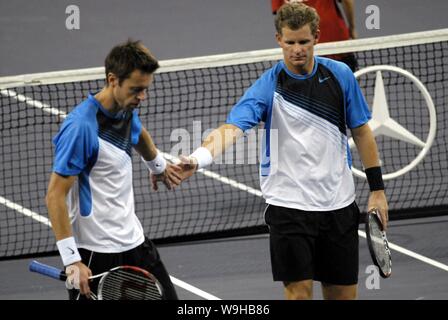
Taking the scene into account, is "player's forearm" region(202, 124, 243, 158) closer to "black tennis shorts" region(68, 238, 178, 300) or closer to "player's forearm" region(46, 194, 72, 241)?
"black tennis shorts" region(68, 238, 178, 300)

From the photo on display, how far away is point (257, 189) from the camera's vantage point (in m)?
11.2

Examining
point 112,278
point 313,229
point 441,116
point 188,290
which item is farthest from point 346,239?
point 441,116

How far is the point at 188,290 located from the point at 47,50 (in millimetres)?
7314

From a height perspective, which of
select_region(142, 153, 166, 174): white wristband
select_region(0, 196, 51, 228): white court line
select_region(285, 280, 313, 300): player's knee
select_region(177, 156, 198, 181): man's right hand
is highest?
select_region(177, 156, 198, 181): man's right hand

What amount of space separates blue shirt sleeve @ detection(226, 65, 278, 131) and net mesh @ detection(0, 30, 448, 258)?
2.97m

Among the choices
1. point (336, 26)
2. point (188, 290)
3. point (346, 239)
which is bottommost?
point (188, 290)

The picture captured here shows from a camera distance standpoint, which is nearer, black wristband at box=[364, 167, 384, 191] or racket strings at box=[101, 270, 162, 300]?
racket strings at box=[101, 270, 162, 300]

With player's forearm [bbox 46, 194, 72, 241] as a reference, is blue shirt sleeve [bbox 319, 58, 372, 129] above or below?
above

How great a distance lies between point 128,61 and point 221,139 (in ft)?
2.26

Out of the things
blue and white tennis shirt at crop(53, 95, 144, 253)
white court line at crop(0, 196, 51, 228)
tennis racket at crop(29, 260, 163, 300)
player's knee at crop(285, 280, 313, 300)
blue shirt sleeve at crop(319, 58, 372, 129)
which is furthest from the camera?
white court line at crop(0, 196, 51, 228)

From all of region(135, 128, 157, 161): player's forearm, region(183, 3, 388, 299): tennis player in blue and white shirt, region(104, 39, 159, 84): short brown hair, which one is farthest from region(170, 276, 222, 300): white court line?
region(104, 39, 159, 84): short brown hair

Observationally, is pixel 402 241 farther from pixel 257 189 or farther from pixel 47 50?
pixel 47 50

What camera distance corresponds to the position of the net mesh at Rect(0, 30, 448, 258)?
1049 cm

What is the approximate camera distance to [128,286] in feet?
20.1
